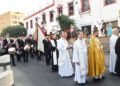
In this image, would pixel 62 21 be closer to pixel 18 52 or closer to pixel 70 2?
pixel 70 2

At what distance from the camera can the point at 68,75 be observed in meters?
11.7

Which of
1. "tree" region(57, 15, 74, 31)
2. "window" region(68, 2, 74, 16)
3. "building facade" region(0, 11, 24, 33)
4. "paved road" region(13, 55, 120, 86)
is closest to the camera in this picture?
"paved road" region(13, 55, 120, 86)

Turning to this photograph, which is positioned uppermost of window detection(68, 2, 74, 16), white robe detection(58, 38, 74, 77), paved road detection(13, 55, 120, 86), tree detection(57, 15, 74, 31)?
window detection(68, 2, 74, 16)

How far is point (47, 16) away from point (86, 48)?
90.1 feet

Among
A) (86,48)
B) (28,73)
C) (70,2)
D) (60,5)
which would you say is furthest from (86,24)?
(86,48)

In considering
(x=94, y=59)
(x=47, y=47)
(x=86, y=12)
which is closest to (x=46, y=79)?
(x=94, y=59)

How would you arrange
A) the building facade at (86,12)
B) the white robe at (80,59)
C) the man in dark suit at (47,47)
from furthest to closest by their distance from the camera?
the building facade at (86,12)
the man in dark suit at (47,47)
the white robe at (80,59)

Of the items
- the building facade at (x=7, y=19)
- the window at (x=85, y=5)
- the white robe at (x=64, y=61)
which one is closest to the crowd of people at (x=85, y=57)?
the white robe at (x=64, y=61)

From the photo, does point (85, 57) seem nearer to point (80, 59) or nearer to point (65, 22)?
point (80, 59)

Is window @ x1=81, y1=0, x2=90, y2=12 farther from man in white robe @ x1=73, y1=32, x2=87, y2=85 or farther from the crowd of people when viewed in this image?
man in white robe @ x1=73, y1=32, x2=87, y2=85

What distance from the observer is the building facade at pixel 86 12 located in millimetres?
23938

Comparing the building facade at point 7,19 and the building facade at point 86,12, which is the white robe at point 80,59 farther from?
the building facade at point 7,19

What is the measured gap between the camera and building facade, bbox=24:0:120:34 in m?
23.9

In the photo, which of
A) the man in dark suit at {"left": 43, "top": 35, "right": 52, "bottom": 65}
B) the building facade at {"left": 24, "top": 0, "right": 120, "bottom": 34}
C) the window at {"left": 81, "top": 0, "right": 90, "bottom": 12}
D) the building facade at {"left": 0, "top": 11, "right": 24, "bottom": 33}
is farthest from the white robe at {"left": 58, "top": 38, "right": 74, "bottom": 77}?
the building facade at {"left": 0, "top": 11, "right": 24, "bottom": 33}
